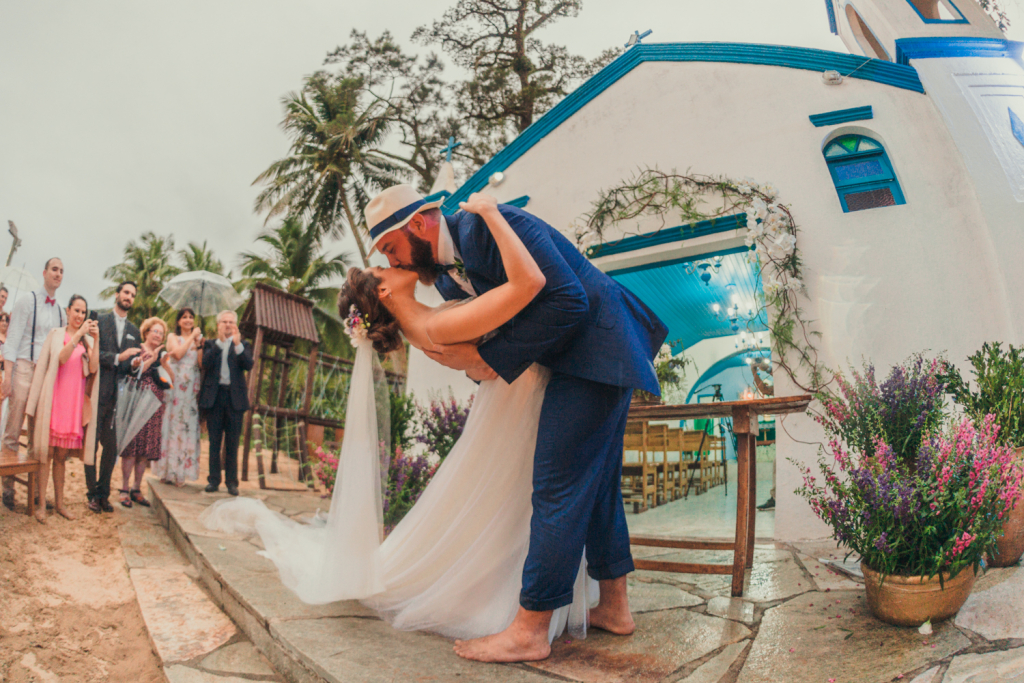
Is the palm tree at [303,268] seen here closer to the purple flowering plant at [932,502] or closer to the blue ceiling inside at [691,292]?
the blue ceiling inside at [691,292]

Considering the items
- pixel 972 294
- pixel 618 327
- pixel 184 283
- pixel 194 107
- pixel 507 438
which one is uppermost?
pixel 194 107

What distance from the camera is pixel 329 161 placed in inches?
696

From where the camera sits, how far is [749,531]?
119 inches

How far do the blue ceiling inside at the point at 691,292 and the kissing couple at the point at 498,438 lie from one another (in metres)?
3.35

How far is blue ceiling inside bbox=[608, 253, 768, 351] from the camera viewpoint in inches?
259

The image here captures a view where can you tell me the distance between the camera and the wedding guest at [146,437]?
472cm

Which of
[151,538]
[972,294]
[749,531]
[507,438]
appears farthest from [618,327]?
[151,538]

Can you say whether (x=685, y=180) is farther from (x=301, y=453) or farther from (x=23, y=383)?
(x=301, y=453)

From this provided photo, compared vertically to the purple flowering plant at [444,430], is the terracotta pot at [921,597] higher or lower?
lower

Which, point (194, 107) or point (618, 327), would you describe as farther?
point (194, 107)

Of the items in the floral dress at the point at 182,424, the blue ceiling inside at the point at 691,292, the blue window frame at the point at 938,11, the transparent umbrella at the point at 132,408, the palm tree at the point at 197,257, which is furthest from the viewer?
the palm tree at the point at 197,257

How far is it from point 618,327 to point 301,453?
262 inches

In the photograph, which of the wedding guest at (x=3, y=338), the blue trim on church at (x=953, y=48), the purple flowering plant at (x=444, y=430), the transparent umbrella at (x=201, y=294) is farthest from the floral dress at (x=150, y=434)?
the blue trim on church at (x=953, y=48)

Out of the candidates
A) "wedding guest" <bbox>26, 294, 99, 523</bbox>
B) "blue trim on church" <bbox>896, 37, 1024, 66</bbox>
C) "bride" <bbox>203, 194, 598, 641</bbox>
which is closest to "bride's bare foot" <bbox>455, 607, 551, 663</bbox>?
"bride" <bbox>203, 194, 598, 641</bbox>
